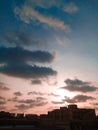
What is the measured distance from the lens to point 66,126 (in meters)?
72.4

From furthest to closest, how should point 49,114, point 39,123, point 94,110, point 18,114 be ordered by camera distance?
1. point 18,114
2. point 49,114
3. point 94,110
4. point 39,123

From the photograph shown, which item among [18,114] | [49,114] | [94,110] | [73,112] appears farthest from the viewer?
[18,114]

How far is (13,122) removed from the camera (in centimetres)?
10281

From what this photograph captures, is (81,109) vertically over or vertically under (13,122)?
over

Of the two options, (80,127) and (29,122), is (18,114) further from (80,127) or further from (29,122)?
(80,127)

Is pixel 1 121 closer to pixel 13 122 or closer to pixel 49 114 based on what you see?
pixel 13 122

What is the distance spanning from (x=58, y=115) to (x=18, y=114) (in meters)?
45.5

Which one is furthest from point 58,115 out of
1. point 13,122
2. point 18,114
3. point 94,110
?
point 18,114

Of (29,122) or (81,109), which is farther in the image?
(81,109)

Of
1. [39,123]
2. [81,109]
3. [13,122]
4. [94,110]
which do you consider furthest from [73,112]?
[13,122]

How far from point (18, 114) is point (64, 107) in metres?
48.1

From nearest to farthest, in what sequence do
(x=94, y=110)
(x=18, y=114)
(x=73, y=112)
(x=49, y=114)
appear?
(x=73, y=112) < (x=94, y=110) < (x=49, y=114) < (x=18, y=114)

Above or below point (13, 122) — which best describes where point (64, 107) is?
above

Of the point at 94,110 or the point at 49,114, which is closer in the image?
the point at 94,110
